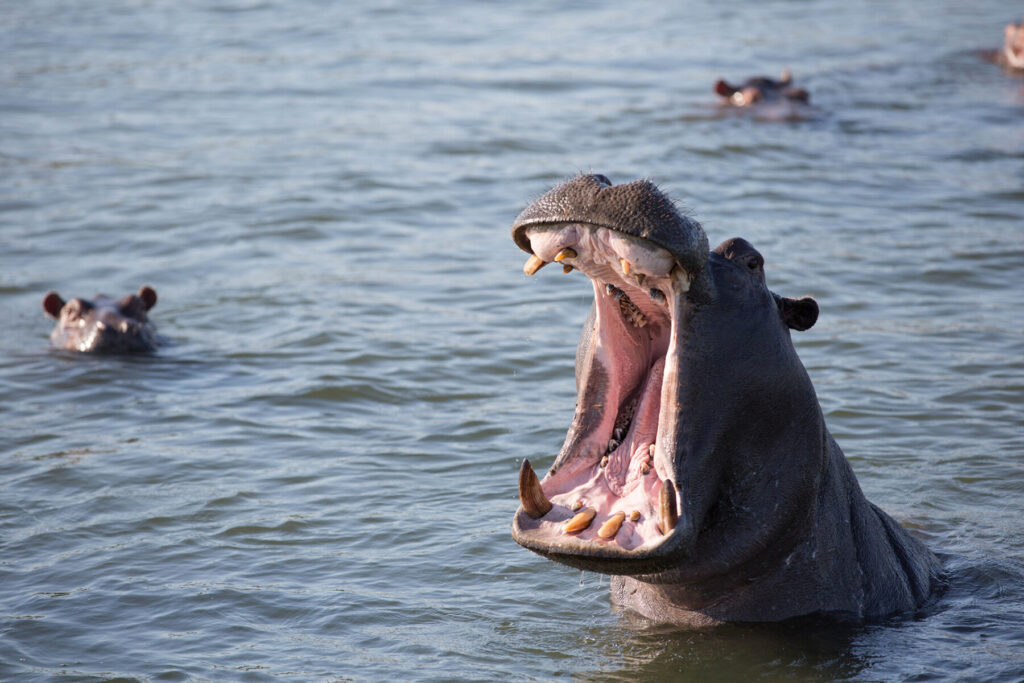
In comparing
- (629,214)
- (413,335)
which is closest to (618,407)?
(629,214)

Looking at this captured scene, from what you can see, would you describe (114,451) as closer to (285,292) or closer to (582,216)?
(285,292)

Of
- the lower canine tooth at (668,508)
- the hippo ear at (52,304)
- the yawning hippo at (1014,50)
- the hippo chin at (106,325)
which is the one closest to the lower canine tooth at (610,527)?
the lower canine tooth at (668,508)

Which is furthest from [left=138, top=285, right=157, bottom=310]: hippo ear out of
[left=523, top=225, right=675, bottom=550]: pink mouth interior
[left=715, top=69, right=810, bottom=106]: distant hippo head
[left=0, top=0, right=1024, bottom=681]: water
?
[left=715, top=69, right=810, bottom=106]: distant hippo head

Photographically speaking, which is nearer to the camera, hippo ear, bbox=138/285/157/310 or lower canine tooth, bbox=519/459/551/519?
lower canine tooth, bbox=519/459/551/519

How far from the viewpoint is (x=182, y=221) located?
12.1 meters

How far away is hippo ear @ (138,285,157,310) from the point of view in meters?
9.29

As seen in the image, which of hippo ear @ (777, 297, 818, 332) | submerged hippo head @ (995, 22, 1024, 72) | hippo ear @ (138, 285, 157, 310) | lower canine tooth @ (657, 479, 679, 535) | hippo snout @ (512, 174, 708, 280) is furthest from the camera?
submerged hippo head @ (995, 22, 1024, 72)

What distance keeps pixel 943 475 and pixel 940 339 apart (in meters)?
2.32

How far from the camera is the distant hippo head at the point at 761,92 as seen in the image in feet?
50.9

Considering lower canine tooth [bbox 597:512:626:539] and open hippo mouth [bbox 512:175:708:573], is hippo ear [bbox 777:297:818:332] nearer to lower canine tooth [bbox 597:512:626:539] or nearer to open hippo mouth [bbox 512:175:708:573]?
open hippo mouth [bbox 512:175:708:573]

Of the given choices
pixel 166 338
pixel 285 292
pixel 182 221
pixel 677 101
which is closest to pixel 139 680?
pixel 166 338

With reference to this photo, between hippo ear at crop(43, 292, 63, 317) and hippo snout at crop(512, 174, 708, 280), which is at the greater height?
hippo snout at crop(512, 174, 708, 280)

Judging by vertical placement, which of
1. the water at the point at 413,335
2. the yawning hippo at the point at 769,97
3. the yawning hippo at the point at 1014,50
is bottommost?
the water at the point at 413,335

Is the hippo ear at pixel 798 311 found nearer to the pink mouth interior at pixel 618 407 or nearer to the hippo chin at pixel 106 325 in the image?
the pink mouth interior at pixel 618 407
